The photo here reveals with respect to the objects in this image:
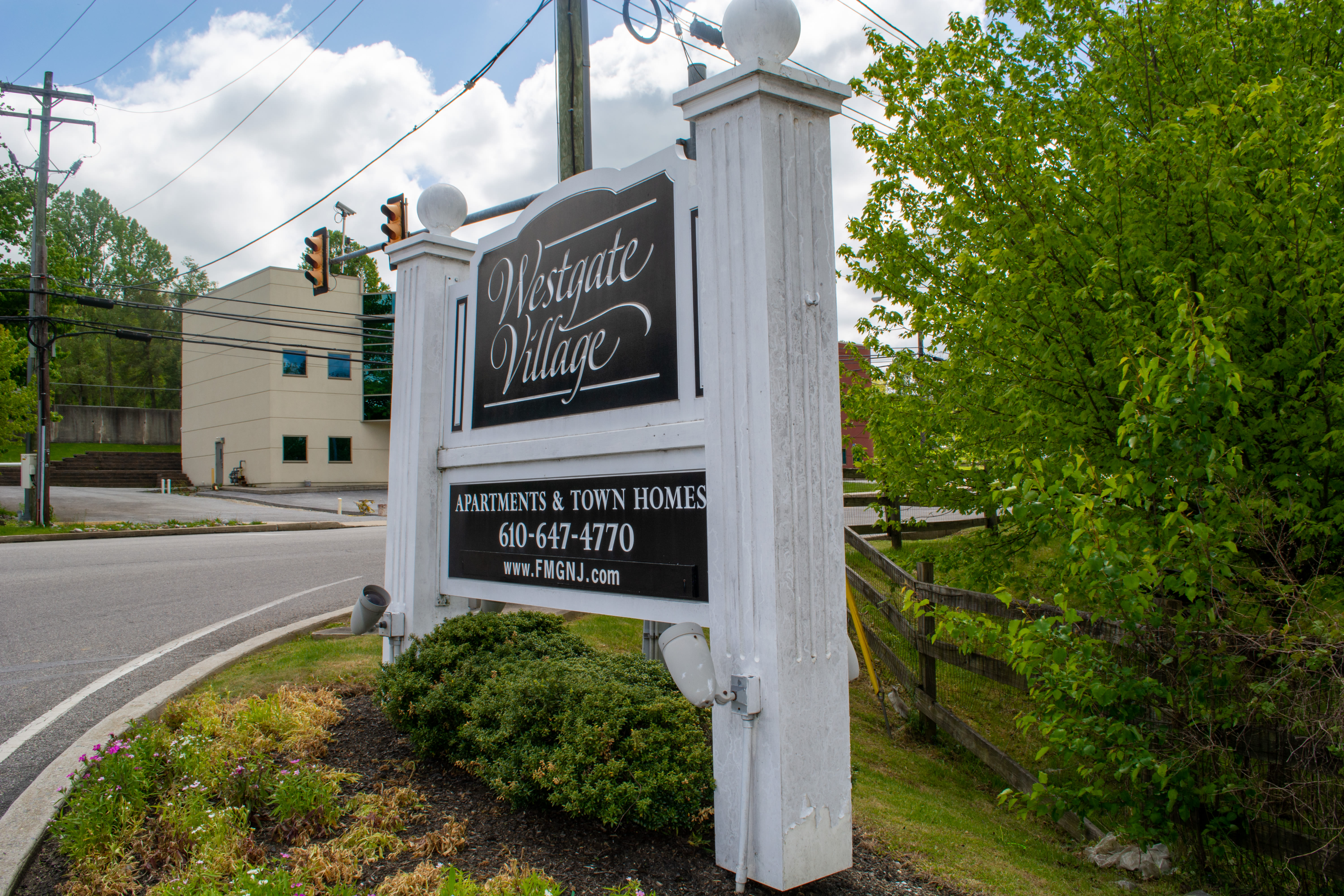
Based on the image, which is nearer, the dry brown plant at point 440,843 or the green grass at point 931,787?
the dry brown plant at point 440,843

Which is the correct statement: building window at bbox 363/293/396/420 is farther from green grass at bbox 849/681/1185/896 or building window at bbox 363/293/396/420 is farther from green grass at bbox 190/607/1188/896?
green grass at bbox 849/681/1185/896

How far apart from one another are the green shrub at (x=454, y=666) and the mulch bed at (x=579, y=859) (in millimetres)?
313

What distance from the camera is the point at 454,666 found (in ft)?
14.4

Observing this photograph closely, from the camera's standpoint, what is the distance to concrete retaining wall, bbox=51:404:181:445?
5066cm

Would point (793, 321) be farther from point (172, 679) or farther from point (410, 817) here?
point (172, 679)

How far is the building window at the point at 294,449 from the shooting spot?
36438 mm

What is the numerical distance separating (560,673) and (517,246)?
2.35 meters

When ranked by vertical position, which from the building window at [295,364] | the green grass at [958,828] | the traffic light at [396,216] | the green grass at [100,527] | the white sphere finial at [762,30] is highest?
the building window at [295,364]

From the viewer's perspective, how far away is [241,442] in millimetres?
37375

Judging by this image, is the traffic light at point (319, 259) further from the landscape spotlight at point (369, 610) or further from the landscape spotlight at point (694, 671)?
the landscape spotlight at point (694, 671)

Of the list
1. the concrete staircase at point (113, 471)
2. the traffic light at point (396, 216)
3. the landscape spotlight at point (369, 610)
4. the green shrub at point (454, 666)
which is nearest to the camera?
the green shrub at point (454, 666)

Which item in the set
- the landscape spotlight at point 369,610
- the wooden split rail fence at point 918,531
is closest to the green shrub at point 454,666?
the landscape spotlight at point 369,610

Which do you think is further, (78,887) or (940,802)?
(940,802)

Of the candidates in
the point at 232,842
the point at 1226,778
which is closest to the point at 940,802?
the point at 1226,778
